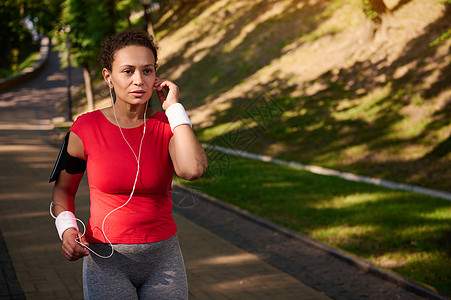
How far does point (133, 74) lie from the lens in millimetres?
2396

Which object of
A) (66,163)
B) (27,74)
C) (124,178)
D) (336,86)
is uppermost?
(27,74)

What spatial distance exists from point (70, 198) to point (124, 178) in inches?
16.0

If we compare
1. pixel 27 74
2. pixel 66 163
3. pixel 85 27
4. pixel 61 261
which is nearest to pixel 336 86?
pixel 85 27

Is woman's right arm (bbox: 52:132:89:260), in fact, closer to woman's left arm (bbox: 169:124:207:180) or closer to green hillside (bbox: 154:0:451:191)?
woman's left arm (bbox: 169:124:207:180)

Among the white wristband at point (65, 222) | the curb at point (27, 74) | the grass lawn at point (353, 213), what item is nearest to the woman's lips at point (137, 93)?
the white wristband at point (65, 222)

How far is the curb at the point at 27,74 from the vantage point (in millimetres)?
43406

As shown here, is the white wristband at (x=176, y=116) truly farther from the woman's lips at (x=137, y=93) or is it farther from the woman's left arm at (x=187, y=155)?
the woman's lips at (x=137, y=93)

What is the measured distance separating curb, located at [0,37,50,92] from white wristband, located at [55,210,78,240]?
4453cm

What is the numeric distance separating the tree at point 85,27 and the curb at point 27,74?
18255mm

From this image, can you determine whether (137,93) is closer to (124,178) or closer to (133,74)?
(133,74)

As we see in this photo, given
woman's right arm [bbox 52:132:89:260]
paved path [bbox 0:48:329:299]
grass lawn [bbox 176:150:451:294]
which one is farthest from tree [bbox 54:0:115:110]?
woman's right arm [bbox 52:132:89:260]

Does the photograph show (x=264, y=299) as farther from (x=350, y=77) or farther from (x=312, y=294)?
(x=350, y=77)

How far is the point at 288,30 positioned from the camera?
1051 inches

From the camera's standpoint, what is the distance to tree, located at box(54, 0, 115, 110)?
24375 mm
